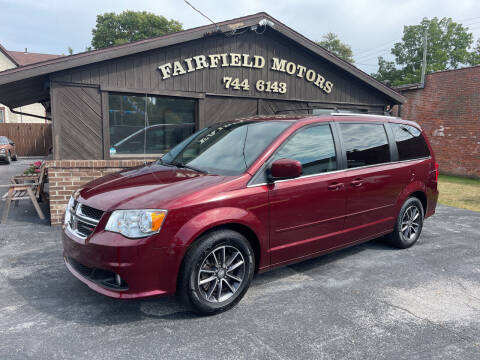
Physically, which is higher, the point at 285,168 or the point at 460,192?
the point at 285,168

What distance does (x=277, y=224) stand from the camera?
3.56 m

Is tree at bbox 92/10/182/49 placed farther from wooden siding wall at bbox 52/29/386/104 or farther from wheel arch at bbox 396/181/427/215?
wheel arch at bbox 396/181/427/215

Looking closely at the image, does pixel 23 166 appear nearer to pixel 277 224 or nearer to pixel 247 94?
pixel 247 94

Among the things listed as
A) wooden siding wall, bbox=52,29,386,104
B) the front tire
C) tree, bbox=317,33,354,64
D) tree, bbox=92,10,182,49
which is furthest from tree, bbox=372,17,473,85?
the front tire

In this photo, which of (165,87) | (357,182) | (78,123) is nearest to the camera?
(357,182)

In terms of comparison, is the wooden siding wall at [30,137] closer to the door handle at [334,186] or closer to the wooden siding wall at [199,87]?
the wooden siding wall at [199,87]

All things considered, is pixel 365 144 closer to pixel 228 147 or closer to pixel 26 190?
pixel 228 147

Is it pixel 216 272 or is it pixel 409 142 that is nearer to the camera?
pixel 216 272

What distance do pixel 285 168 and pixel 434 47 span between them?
53.0 meters

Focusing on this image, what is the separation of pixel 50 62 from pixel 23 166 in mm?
13504

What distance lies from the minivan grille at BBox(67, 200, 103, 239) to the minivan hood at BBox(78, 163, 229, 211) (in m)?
0.06

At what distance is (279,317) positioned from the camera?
10.7 ft

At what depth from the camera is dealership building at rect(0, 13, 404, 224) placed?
6.80 meters

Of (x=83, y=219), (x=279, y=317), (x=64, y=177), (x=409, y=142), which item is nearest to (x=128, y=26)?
(x=64, y=177)
